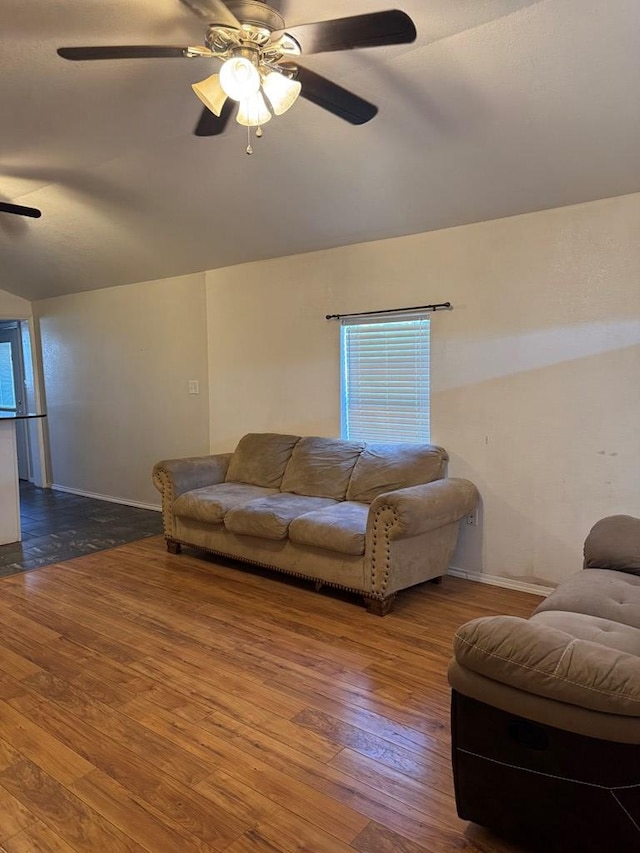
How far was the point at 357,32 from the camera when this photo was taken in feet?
5.45

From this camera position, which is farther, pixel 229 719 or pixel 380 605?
pixel 380 605

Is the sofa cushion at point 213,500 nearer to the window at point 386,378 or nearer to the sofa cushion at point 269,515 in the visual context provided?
the sofa cushion at point 269,515

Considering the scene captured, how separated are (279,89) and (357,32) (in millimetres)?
365

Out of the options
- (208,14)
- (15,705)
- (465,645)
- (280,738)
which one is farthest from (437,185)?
(15,705)

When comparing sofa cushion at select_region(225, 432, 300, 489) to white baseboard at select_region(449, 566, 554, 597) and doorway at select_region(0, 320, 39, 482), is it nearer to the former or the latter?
white baseboard at select_region(449, 566, 554, 597)

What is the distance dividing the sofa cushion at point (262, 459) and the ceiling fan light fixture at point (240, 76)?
2.77m

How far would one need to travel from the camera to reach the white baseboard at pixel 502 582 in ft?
11.1

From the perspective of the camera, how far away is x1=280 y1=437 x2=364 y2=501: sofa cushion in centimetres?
392

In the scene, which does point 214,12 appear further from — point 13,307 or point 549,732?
point 13,307

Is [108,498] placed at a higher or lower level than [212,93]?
lower

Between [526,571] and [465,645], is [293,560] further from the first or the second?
[465,645]

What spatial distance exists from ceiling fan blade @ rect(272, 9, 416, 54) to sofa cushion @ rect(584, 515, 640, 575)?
205 centimetres

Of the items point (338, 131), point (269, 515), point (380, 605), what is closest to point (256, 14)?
point (338, 131)

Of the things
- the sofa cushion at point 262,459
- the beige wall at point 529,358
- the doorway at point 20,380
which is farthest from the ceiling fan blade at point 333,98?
the doorway at point 20,380
